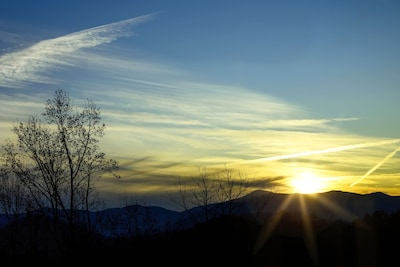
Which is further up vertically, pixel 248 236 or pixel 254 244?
pixel 248 236

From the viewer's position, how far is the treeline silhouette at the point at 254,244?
70.3 ft

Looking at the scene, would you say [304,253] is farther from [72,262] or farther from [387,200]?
[387,200]

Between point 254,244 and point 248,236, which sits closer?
point 254,244

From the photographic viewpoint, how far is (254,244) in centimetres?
2525

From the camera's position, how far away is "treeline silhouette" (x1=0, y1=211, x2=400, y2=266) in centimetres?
2142

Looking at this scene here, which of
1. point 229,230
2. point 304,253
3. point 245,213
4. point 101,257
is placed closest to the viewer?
point 304,253

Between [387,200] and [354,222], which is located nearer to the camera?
[354,222]

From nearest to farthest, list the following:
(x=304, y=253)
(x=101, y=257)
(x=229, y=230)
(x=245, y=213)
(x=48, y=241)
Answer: (x=304, y=253) < (x=229, y=230) < (x=245, y=213) < (x=101, y=257) < (x=48, y=241)

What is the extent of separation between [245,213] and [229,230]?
8.15 feet

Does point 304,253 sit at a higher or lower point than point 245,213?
lower

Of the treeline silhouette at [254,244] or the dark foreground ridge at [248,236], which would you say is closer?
the treeline silhouette at [254,244]

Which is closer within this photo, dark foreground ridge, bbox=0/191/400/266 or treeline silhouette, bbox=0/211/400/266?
treeline silhouette, bbox=0/211/400/266

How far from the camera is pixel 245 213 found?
29.0 meters

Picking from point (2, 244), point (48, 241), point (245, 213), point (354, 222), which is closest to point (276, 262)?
point (354, 222)
